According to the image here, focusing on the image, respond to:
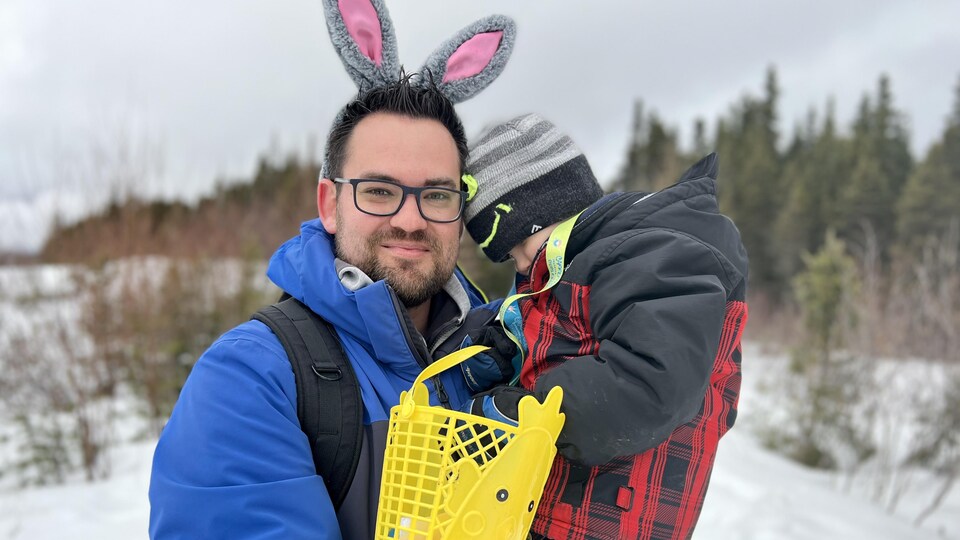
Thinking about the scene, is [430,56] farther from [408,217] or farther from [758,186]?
[758,186]

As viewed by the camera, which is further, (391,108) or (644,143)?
(644,143)

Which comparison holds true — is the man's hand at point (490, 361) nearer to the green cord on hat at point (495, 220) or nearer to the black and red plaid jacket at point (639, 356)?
the black and red plaid jacket at point (639, 356)

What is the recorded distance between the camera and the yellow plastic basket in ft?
4.21

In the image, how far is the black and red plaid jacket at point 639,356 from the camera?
1454mm

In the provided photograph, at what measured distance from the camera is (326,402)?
4.83ft

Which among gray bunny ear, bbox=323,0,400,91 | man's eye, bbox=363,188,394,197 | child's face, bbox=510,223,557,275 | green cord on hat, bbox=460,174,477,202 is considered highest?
gray bunny ear, bbox=323,0,400,91

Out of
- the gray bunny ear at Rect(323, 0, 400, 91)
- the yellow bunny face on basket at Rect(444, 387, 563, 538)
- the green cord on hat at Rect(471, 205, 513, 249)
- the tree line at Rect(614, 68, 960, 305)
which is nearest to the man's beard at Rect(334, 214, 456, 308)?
the green cord on hat at Rect(471, 205, 513, 249)

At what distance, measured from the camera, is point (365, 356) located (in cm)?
165

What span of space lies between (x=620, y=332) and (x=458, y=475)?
53 centimetres

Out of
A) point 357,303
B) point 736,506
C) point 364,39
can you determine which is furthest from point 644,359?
point 736,506

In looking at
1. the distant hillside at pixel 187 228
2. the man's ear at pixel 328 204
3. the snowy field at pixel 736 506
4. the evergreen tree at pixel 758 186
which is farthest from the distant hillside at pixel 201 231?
the evergreen tree at pixel 758 186

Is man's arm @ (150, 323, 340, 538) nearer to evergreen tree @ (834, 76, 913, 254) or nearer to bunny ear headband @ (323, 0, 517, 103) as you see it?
bunny ear headband @ (323, 0, 517, 103)

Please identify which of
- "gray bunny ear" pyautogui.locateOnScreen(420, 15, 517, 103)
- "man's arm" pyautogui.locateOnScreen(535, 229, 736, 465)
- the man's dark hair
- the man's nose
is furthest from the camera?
"gray bunny ear" pyautogui.locateOnScreen(420, 15, 517, 103)

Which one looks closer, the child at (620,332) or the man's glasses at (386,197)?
the child at (620,332)
